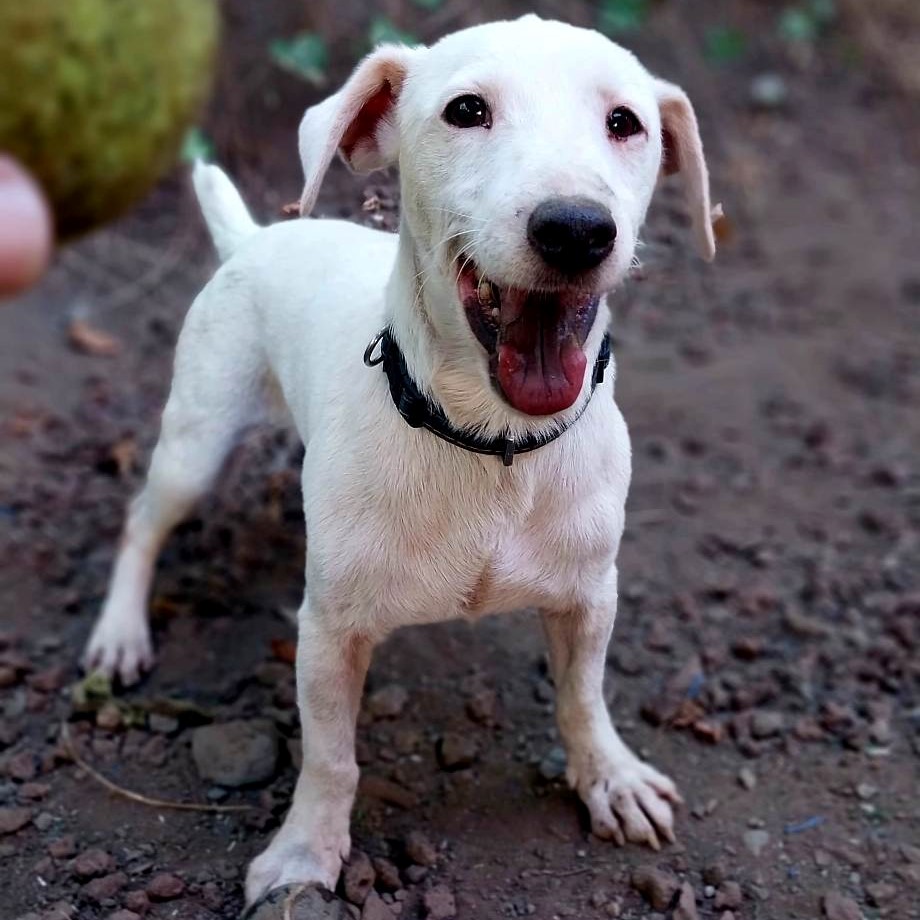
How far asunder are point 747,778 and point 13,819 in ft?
6.32

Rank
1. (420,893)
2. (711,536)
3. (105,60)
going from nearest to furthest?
(105,60), (420,893), (711,536)

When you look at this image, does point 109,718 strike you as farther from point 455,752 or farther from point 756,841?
point 756,841

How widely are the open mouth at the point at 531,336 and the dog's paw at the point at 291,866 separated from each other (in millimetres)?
1281

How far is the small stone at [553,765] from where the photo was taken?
10.5 ft

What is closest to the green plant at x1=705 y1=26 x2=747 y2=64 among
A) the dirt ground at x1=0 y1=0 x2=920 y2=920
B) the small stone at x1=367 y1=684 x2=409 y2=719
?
the dirt ground at x1=0 y1=0 x2=920 y2=920

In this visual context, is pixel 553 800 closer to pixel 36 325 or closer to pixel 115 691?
pixel 115 691

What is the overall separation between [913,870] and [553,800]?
0.91 m

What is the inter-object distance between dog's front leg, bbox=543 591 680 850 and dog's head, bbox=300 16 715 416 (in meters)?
0.88

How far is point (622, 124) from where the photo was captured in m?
2.35

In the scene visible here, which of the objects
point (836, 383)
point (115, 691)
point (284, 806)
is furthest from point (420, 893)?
point (836, 383)

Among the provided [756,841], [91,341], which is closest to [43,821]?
[756,841]

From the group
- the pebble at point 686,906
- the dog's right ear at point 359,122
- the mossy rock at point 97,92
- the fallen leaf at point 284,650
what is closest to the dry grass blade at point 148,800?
the fallen leaf at point 284,650

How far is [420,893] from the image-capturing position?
2.80 m

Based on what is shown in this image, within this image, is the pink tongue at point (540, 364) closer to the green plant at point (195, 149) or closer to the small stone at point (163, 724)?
the small stone at point (163, 724)
